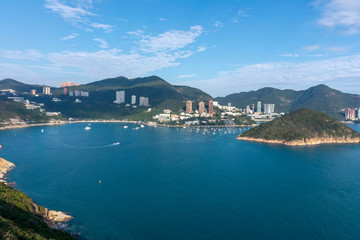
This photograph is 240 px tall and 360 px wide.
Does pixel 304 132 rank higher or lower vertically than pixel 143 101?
lower

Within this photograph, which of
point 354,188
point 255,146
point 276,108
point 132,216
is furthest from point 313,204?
point 276,108

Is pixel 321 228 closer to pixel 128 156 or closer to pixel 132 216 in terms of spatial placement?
pixel 132 216

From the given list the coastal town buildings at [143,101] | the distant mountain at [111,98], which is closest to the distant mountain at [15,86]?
the distant mountain at [111,98]

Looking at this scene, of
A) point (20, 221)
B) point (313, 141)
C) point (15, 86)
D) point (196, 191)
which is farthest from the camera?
point (15, 86)

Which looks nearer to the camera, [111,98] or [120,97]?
[120,97]

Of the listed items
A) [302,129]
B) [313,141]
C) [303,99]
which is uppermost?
[303,99]

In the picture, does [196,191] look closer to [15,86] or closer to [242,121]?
[242,121]

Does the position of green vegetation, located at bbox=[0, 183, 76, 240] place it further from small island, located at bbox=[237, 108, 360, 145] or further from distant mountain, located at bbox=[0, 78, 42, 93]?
distant mountain, located at bbox=[0, 78, 42, 93]

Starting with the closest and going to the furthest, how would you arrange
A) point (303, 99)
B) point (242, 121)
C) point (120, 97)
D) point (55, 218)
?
point (55, 218)
point (242, 121)
point (120, 97)
point (303, 99)

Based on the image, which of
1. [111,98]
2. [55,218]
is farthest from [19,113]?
[55,218]
